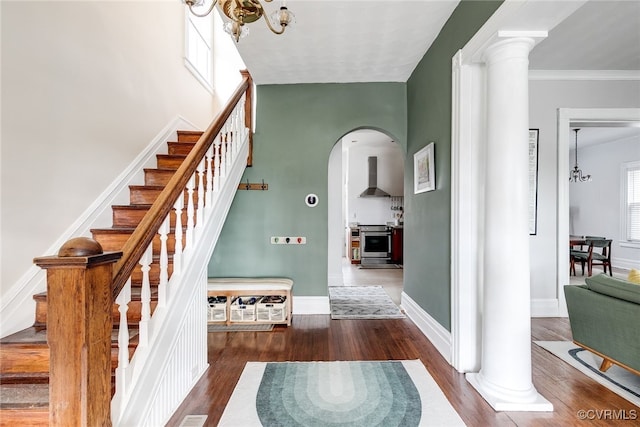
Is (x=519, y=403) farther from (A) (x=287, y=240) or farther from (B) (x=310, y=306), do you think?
(A) (x=287, y=240)

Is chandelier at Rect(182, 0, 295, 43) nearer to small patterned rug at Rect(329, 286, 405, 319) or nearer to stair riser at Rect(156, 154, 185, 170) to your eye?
stair riser at Rect(156, 154, 185, 170)

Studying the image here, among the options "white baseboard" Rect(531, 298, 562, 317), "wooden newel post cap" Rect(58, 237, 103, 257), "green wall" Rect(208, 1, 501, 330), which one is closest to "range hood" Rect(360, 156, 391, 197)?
"green wall" Rect(208, 1, 501, 330)

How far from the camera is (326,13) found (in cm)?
246

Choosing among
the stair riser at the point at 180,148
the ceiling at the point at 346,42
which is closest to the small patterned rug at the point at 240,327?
the stair riser at the point at 180,148

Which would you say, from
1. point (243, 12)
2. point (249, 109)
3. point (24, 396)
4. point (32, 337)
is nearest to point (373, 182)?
point (249, 109)

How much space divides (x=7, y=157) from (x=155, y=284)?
3.85 feet

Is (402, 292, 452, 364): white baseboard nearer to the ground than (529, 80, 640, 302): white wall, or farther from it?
nearer to the ground

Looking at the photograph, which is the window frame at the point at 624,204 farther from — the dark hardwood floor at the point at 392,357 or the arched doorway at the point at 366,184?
the dark hardwood floor at the point at 392,357

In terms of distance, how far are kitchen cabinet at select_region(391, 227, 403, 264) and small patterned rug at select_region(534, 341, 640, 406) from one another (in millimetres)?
Result: 4776

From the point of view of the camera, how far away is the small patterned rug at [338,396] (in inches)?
71.1

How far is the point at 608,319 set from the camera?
220 centimetres

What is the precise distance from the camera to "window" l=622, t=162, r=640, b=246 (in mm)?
6418

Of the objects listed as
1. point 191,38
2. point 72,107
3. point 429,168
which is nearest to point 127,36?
point 72,107

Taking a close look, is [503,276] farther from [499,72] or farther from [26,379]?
[26,379]
